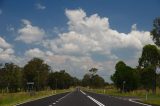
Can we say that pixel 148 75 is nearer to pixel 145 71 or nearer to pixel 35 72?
pixel 145 71

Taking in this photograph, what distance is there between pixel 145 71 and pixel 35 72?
63842 mm

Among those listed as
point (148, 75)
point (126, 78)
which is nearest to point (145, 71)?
point (148, 75)

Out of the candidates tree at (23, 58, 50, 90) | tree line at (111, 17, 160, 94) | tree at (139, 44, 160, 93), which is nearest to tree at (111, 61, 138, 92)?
tree line at (111, 17, 160, 94)

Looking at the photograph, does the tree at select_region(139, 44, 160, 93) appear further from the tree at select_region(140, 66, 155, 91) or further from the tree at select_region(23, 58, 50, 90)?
the tree at select_region(23, 58, 50, 90)

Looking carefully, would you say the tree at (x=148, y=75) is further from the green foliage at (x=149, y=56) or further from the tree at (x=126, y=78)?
the tree at (x=126, y=78)

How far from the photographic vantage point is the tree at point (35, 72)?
508ft

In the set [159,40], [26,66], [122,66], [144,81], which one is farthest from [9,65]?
[159,40]

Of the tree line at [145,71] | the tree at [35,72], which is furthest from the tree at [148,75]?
the tree at [35,72]

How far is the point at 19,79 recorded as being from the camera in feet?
484

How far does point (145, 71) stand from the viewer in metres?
103

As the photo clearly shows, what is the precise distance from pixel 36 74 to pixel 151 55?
65.3 metres

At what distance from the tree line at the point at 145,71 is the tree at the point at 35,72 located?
124ft

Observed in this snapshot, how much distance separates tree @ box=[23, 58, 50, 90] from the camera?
508ft

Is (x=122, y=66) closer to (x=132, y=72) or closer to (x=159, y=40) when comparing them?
(x=132, y=72)
